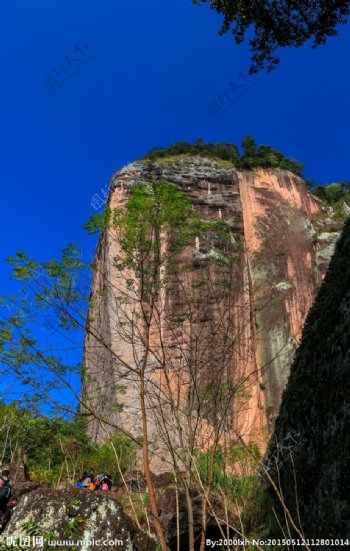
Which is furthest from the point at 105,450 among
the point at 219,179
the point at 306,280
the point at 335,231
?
the point at 335,231

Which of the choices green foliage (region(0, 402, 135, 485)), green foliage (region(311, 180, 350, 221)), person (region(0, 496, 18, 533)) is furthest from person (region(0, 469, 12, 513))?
green foliage (region(311, 180, 350, 221))

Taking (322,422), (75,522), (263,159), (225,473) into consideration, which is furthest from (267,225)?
(75,522)

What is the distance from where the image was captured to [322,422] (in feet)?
19.1

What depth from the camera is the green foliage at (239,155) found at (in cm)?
3115

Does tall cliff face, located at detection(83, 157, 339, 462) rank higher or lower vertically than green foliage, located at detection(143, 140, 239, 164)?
lower

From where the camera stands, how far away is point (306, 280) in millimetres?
25922

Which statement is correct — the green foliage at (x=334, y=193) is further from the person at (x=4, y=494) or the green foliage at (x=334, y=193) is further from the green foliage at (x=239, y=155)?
the person at (x=4, y=494)

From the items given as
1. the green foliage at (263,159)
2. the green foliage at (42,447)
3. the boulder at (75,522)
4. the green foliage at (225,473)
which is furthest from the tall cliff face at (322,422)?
the green foliage at (263,159)

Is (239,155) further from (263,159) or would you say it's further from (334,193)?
(334,193)

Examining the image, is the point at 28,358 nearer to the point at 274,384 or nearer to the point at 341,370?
the point at 341,370

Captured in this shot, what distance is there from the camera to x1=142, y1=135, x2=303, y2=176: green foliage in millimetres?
31150

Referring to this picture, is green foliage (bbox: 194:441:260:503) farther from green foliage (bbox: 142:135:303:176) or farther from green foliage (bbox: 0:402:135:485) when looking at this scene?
green foliage (bbox: 142:135:303:176)

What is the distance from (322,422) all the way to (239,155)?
98.6 feet

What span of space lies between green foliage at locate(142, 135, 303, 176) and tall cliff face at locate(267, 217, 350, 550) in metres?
23.4
